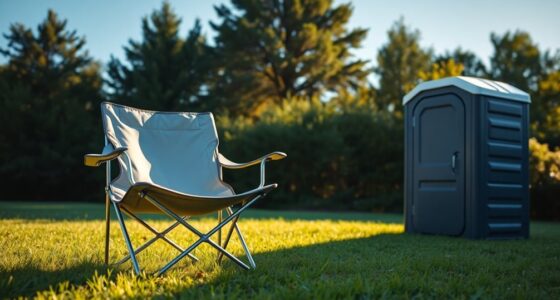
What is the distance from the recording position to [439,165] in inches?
192

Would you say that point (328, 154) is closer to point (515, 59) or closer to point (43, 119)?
point (43, 119)

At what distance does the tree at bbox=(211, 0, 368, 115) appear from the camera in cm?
1905

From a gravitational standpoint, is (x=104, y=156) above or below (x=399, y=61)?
below

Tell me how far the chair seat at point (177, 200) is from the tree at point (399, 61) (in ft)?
62.2

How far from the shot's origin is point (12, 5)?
58.0ft

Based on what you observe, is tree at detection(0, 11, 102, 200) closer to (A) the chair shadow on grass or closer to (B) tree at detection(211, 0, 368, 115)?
(B) tree at detection(211, 0, 368, 115)

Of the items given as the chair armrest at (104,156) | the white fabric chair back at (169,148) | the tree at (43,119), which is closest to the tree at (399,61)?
the tree at (43,119)

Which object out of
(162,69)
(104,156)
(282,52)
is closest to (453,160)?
(104,156)

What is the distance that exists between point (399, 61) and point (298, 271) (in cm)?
2084

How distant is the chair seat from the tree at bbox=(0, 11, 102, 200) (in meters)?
16.5

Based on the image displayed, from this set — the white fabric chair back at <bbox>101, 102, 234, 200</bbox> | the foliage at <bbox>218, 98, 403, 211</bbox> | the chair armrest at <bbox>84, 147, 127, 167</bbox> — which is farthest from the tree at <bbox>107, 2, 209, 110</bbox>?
the chair armrest at <bbox>84, 147, 127, 167</bbox>

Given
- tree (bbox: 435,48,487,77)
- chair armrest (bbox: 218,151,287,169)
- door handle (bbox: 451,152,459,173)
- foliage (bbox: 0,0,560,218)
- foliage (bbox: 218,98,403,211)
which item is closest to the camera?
chair armrest (bbox: 218,151,287,169)

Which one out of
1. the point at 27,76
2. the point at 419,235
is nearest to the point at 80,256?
the point at 419,235

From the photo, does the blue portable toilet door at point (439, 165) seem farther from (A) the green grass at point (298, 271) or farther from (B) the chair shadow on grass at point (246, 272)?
(B) the chair shadow on grass at point (246, 272)
